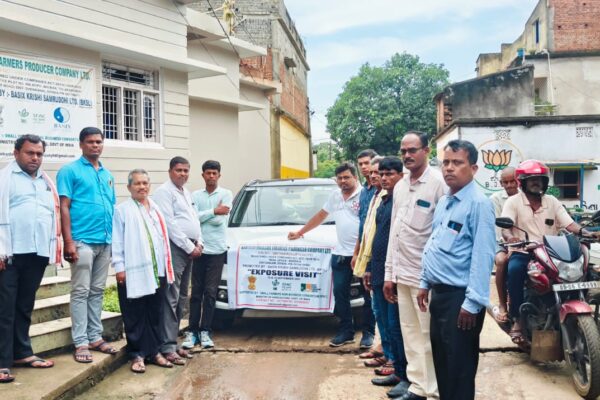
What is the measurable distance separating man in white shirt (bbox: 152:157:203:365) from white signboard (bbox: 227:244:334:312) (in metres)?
0.71

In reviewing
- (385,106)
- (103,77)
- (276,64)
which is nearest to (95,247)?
(103,77)

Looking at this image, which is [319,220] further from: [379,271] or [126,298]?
[126,298]

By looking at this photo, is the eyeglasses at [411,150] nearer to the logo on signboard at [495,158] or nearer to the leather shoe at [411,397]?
the leather shoe at [411,397]

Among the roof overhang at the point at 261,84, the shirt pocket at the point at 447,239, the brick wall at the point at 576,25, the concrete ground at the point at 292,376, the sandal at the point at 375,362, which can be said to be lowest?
the concrete ground at the point at 292,376

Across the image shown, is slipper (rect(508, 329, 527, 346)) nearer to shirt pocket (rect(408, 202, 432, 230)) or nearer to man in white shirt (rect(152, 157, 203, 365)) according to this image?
shirt pocket (rect(408, 202, 432, 230))

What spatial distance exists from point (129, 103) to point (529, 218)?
6.61 meters

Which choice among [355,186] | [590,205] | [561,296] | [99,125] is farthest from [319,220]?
[590,205]

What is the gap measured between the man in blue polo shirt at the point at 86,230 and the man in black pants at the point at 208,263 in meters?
1.08

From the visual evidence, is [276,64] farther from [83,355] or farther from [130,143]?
[83,355]

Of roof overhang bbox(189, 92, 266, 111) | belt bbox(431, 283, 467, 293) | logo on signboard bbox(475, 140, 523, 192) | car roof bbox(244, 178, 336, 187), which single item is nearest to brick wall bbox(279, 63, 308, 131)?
roof overhang bbox(189, 92, 266, 111)

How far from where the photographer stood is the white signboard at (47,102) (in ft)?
Answer: 23.9

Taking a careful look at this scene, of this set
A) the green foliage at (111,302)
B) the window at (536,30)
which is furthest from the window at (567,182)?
the window at (536,30)

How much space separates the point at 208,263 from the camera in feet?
19.1

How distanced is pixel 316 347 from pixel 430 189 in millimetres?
2503
